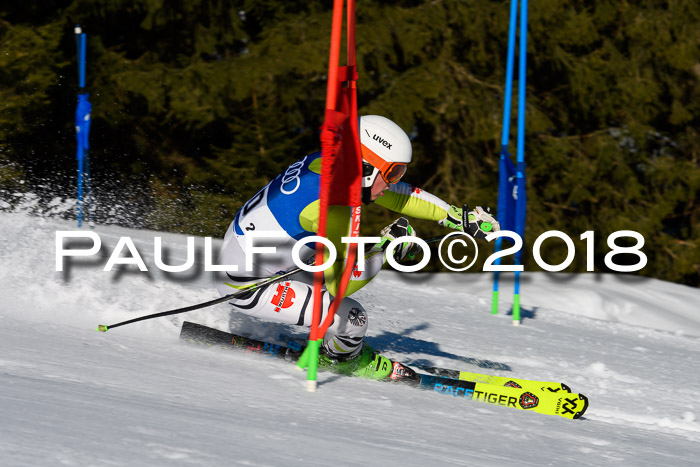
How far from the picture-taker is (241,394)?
307 cm

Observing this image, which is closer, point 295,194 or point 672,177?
point 295,194

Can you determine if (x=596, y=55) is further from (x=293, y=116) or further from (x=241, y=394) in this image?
(x=241, y=394)

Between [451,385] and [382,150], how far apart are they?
1.17 meters

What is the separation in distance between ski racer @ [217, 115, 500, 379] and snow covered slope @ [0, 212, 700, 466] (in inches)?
8.4

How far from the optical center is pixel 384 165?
143 inches

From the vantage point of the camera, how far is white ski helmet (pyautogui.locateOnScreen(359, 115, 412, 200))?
3.61 meters

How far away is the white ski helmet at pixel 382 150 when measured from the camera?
11.9 feet

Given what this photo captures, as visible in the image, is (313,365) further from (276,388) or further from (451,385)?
(451,385)

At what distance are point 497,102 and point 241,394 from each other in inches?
389

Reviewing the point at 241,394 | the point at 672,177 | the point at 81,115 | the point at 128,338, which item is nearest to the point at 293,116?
the point at 81,115

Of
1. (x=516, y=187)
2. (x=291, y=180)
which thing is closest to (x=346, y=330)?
(x=291, y=180)

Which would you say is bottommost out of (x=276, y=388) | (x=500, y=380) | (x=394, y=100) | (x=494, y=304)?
(x=276, y=388)

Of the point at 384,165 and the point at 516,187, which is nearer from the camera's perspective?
the point at 384,165

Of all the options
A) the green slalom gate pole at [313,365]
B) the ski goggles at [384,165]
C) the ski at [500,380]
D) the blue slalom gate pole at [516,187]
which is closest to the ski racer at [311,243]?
the ski goggles at [384,165]
